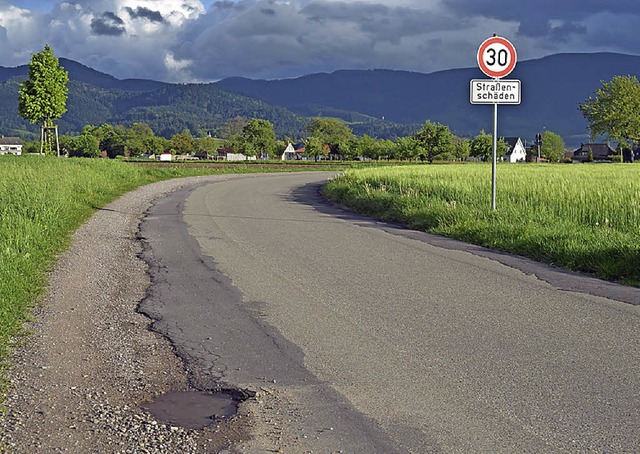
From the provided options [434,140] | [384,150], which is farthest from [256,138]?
[434,140]

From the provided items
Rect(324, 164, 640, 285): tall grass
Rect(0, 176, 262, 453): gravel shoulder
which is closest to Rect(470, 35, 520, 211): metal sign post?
Rect(324, 164, 640, 285): tall grass

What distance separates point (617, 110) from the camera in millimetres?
95250

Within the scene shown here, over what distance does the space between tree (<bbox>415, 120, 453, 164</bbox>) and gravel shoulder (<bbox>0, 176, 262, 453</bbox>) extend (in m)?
110

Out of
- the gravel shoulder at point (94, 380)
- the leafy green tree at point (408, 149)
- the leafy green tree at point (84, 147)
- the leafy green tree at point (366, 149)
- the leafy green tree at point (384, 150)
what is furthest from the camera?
the leafy green tree at point (366, 149)

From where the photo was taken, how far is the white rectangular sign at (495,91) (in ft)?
52.1

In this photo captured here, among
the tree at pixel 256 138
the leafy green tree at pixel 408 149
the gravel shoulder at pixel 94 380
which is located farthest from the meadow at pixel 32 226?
the tree at pixel 256 138

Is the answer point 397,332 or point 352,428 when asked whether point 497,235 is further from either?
point 352,428

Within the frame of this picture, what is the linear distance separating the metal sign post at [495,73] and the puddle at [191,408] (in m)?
11.3

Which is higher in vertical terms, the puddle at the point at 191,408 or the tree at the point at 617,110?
the tree at the point at 617,110

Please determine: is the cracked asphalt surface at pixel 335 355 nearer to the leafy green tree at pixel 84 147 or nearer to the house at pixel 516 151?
the leafy green tree at pixel 84 147

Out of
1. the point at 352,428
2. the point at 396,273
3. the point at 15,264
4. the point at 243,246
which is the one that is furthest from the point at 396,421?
the point at 243,246

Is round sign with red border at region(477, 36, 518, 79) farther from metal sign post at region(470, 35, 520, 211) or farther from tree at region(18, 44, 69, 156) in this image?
tree at region(18, 44, 69, 156)

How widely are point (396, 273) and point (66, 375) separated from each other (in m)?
5.61

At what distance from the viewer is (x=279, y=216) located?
65.6ft
